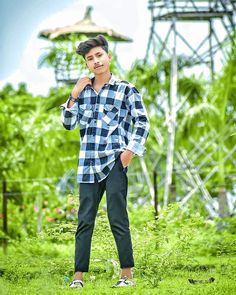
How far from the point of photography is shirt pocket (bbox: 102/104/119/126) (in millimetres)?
4023

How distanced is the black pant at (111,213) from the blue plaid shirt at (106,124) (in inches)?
1.7

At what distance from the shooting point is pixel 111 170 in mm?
3941

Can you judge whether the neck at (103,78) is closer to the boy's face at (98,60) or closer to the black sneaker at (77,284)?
the boy's face at (98,60)

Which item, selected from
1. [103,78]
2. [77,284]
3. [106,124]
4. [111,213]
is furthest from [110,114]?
[77,284]

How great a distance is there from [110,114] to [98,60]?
0.25 meters

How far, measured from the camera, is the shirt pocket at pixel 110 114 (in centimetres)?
402

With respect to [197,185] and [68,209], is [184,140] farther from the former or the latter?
[68,209]

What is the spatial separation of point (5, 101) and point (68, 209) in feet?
5.29

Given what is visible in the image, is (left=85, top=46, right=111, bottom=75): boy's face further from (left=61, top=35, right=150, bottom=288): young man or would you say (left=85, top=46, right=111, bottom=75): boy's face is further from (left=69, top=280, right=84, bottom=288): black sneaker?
(left=69, top=280, right=84, bottom=288): black sneaker

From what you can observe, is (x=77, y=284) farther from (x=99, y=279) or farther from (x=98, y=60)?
(x=98, y=60)

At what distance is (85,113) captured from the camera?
409 cm

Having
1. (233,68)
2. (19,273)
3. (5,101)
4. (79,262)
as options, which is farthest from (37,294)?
(5,101)

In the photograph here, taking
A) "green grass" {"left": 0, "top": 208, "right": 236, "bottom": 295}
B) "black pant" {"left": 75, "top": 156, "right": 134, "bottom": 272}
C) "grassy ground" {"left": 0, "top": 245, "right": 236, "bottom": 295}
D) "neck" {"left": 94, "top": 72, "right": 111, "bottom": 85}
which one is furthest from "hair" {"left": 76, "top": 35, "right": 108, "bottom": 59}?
"grassy ground" {"left": 0, "top": 245, "right": 236, "bottom": 295}

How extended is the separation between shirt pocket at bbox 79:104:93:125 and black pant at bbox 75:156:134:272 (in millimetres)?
248
